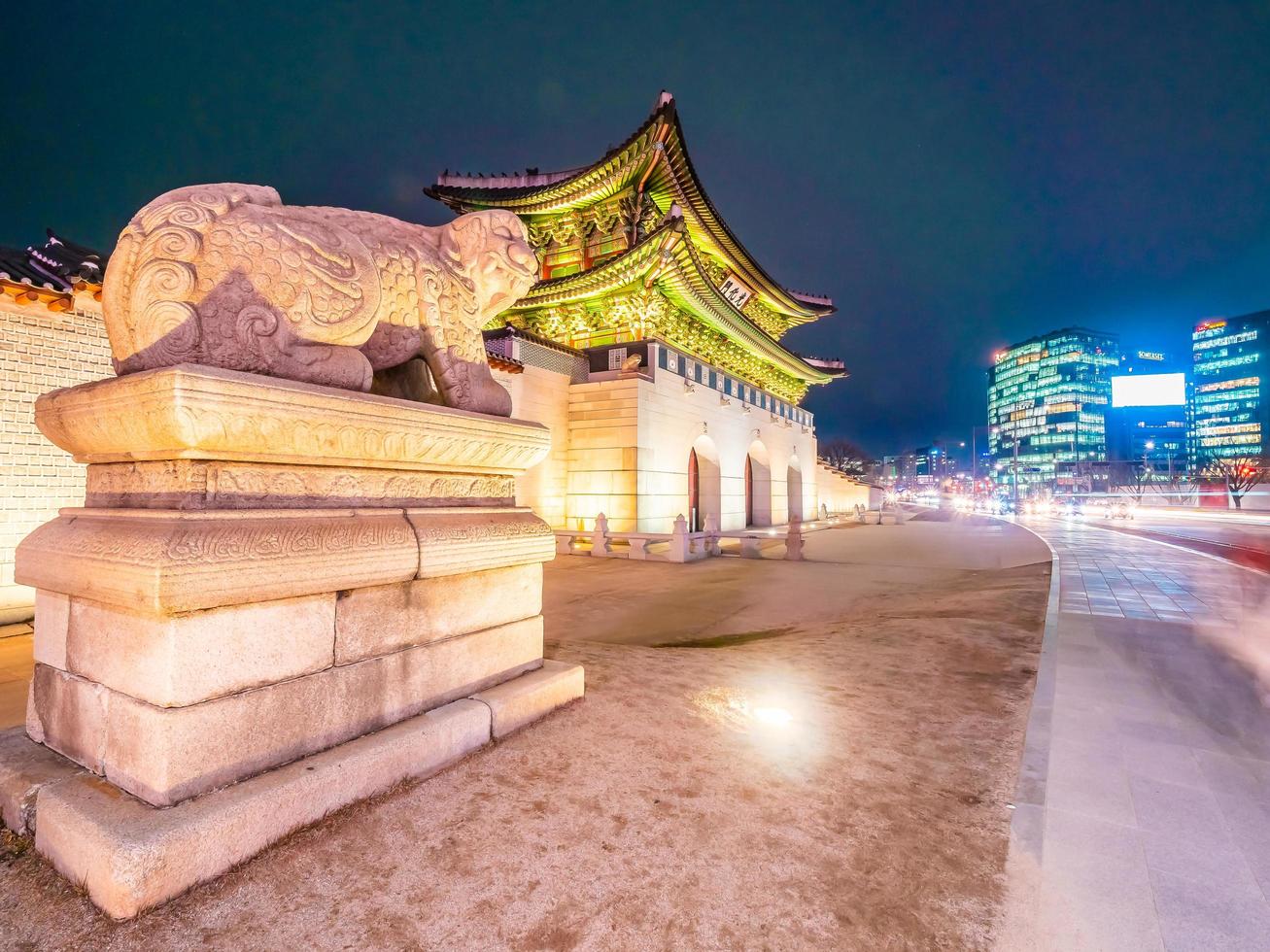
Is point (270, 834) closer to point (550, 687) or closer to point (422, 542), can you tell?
point (422, 542)

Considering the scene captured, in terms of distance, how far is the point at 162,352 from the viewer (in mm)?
2092

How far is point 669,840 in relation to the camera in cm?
Result: 195

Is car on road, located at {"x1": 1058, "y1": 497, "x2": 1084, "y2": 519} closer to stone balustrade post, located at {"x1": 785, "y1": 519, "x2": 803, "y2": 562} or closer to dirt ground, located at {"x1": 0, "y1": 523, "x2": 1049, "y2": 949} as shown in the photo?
stone balustrade post, located at {"x1": 785, "y1": 519, "x2": 803, "y2": 562}

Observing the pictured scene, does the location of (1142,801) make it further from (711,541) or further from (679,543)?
(711,541)

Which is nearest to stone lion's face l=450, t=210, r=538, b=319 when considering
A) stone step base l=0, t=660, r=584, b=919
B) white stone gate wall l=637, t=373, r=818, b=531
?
stone step base l=0, t=660, r=584, b=919

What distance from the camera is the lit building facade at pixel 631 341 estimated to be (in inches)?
573

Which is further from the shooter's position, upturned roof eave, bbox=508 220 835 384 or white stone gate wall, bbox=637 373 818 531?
white stone gate wall, bbox=637 373 818 531

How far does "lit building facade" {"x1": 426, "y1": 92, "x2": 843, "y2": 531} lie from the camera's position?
14562mm

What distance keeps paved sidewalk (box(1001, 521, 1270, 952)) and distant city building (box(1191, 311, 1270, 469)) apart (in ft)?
298

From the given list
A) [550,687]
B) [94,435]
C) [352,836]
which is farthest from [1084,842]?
[94,435]

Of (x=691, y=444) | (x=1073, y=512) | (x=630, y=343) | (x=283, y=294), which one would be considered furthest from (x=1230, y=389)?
(x=283, y=294)

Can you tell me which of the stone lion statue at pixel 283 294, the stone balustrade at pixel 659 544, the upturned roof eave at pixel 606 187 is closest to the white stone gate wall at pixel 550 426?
the stone balustrade at pixel 659 544

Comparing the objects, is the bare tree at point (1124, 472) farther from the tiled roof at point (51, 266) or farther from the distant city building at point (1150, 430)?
the tiled roof at point (51, 266)

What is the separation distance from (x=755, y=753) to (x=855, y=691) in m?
1.38
